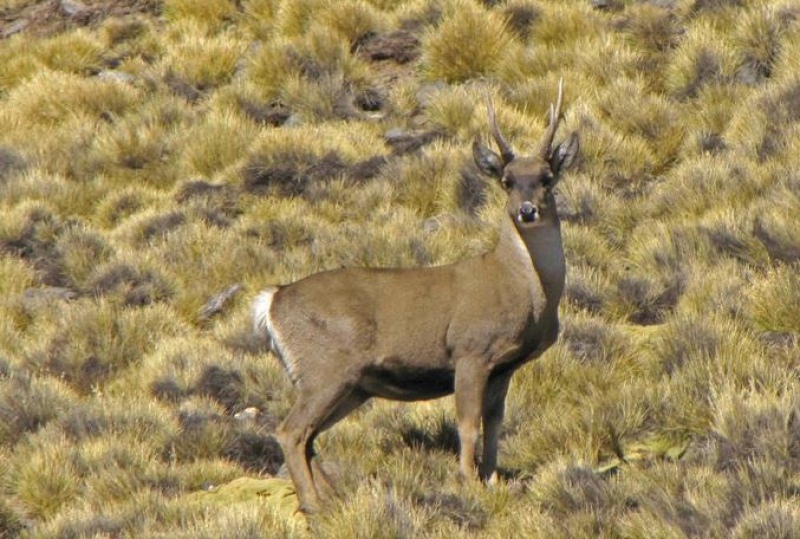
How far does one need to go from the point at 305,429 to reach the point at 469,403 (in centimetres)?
96

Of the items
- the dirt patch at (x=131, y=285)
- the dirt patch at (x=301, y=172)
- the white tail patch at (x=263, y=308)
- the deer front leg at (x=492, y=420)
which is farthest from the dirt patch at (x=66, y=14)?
the deer front leg at (x=492, y=420)

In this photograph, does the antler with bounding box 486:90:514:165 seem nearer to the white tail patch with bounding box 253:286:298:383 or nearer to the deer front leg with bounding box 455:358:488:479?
the deer front leg with bounding box 455:358:488:479

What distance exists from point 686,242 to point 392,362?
15.6 feet

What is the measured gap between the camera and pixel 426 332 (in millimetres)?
8891

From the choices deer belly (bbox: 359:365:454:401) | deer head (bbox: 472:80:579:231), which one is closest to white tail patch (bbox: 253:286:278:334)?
deer belly (bbox: 359:365:454:401)

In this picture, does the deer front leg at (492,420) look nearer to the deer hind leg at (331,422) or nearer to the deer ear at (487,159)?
the deer hind leg at (331,422)

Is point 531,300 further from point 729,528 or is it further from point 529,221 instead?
point 729,528

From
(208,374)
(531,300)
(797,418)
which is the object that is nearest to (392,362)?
(531,300)

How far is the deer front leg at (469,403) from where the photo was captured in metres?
8.70

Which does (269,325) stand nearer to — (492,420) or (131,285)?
(492,420)

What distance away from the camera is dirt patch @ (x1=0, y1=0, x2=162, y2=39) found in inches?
848

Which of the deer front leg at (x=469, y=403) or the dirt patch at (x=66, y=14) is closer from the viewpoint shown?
the deer front leg at (x=469, y=403)

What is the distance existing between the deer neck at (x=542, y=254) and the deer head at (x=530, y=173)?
0.20ft

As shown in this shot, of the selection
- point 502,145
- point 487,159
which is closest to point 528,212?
point 502,145
